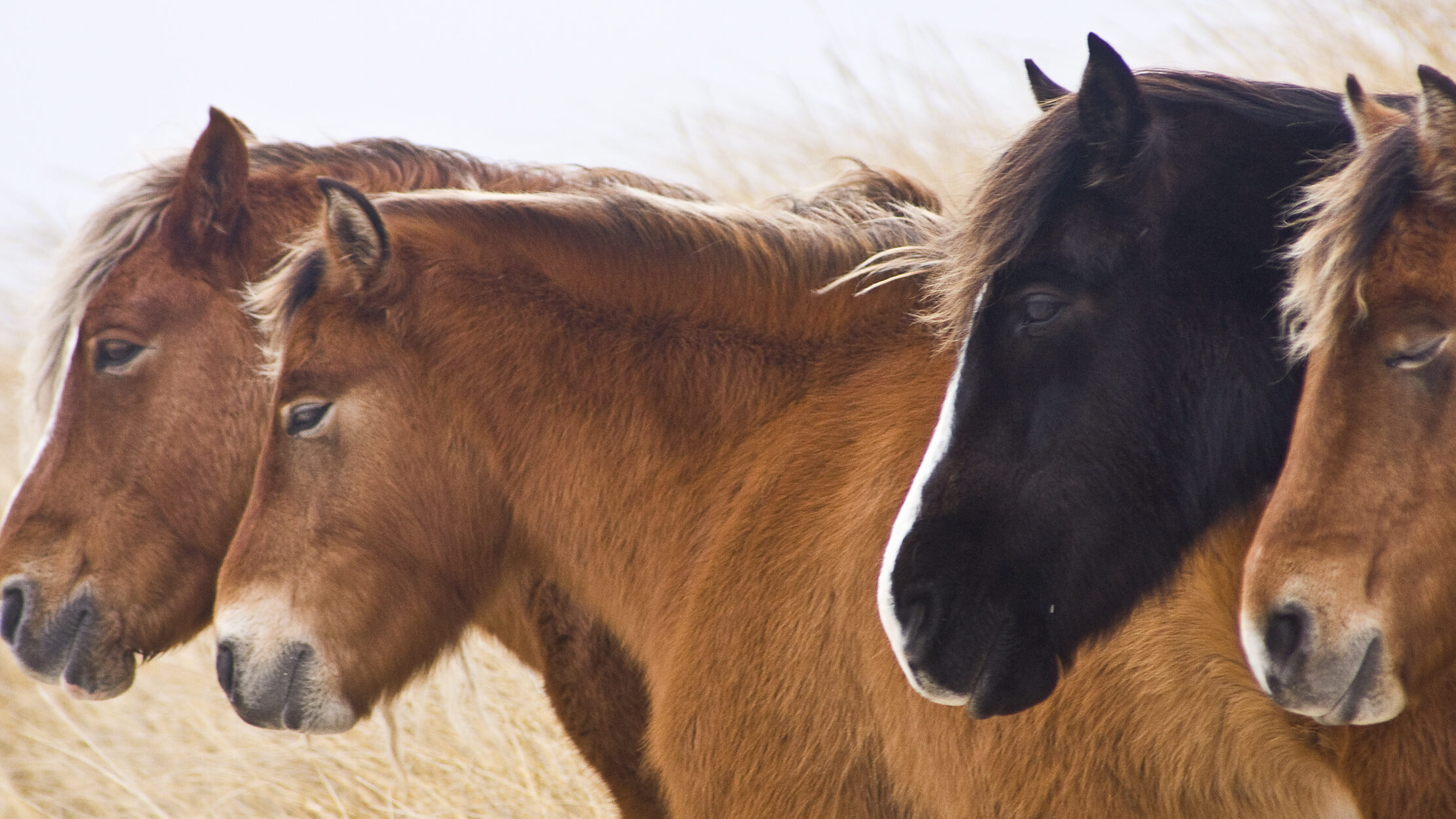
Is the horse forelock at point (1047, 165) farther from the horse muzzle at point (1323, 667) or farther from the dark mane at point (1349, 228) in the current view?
the horse muzzle at point (1323, 667)

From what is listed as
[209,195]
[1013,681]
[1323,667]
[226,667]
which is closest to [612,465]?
[226,667]

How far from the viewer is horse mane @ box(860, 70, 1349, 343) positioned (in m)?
1.90

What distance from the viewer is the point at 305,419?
2.66m

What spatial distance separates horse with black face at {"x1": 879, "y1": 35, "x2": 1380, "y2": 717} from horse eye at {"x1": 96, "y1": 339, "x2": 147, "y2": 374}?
7.59ft

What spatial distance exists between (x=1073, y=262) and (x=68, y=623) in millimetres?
2671

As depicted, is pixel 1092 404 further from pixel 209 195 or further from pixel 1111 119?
pixel 209 195

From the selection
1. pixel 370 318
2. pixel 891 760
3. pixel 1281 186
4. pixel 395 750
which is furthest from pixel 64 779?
pixel 1281 186

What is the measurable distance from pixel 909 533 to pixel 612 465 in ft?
3.42

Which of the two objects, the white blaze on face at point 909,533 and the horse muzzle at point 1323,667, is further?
the white blaze on face at point 909,533

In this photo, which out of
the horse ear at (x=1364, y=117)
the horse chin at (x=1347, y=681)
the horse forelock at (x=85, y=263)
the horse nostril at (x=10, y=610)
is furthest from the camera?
the horse forelock at (x=85, y=263)

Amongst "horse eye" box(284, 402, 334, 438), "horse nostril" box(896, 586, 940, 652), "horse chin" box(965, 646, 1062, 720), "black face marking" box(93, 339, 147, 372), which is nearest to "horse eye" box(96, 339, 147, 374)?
"black face marking" box(93, 339, 147, 372)

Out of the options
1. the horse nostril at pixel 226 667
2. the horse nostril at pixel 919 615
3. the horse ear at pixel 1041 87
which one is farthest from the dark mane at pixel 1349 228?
the horse nostril at pixel 226 667

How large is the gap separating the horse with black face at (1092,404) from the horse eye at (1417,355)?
0.33 metres

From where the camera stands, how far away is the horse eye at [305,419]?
2.66 metres
